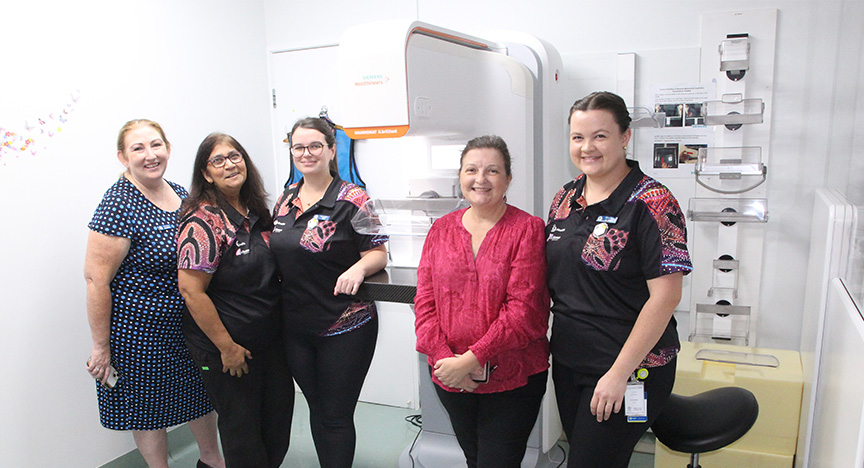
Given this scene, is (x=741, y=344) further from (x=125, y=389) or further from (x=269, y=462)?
(x=125, y=389)

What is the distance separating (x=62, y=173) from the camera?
2475 mm

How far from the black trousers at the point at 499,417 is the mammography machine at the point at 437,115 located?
1.85 ft

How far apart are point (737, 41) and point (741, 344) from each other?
1.27 m

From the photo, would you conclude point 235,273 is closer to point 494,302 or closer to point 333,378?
point 333,378

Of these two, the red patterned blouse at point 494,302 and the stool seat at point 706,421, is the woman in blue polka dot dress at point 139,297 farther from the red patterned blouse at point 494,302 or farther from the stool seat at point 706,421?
the stool seat at point 706,421

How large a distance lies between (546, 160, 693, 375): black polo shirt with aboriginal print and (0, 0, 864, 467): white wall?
3.23 ft

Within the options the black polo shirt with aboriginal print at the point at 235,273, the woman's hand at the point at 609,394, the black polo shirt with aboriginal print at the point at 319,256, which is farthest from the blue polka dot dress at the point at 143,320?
the woman's hand at the point at 609,394

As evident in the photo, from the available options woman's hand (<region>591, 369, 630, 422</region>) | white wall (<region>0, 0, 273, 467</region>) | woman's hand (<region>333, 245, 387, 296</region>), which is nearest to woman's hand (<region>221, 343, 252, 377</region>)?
woman's hand (<region>333, 245, 387, 296</region>)

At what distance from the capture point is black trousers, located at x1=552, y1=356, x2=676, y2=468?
63.5 inches

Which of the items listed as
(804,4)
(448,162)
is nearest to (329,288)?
(448,162)

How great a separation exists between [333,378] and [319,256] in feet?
1.48

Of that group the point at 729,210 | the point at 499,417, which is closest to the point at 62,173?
the point at 499,417

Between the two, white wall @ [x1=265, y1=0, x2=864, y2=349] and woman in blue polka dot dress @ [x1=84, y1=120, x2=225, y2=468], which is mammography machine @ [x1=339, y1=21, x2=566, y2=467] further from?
woman in blue polka dot dress @ [x1=84, y1=120, x2=225, y2=468]

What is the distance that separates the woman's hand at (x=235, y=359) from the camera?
6.84 ft
